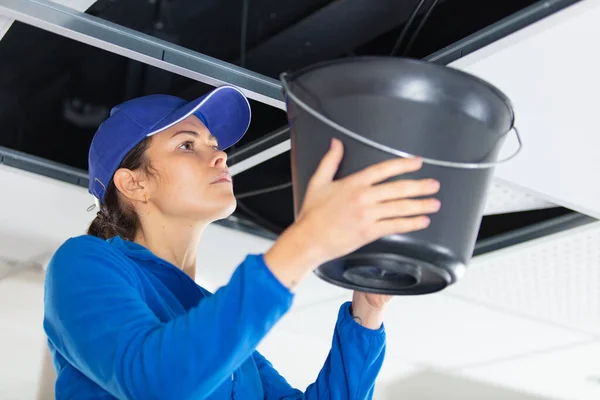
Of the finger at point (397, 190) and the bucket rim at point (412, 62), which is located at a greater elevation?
the bucket rim at point (412, 62)

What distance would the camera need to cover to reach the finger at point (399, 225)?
0.83m

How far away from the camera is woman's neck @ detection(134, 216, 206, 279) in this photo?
1.28m

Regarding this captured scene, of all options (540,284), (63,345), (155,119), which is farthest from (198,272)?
(63,345)

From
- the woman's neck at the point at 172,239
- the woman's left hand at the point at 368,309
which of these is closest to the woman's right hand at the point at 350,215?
the woman's left hand at the point at 368,309

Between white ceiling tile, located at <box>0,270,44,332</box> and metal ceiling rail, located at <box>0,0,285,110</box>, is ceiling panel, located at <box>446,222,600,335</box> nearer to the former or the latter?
metal ceiling rail, located at <box>0,0,285,110</box>

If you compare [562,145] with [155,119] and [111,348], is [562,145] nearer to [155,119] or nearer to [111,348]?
[155,119]

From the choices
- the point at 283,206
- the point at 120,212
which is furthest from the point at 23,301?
the point at 120,212

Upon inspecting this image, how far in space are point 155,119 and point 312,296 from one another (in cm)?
118

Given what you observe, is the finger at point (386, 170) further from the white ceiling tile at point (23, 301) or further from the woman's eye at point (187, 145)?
the white ceiling tile at point (23, 301)

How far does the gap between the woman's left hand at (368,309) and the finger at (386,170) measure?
366mm

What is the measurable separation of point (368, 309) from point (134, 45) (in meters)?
0.50

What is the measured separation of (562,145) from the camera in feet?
4.74

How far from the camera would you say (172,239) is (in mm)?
1285

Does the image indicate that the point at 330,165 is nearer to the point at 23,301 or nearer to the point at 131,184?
the point at 131,184
